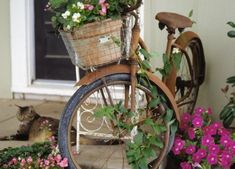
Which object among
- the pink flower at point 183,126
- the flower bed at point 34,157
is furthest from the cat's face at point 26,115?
the pink flower at point 183,126

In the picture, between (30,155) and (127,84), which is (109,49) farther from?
(30,155)

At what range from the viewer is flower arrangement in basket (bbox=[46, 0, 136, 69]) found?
2607 millimetres

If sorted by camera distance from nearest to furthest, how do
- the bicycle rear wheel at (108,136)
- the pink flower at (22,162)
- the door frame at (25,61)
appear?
1. the bicycle rear wheel at (108,136)
2. the pink flower at (22,162)
3. the door frame at (25,61)

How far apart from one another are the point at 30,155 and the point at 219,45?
2.01 meters

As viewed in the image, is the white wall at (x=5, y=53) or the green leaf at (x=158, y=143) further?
the white wall at (x=5, y=53)

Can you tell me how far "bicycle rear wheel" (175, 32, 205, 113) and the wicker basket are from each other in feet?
3.42

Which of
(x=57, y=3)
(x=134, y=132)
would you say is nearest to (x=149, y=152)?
(x=134, y=132)

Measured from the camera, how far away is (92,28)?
2611mm

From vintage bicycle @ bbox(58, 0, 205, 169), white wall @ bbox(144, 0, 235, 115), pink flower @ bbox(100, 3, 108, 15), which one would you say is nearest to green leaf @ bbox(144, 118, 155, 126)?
vintage bicycle @ bbox(58, 0, 205, 169)

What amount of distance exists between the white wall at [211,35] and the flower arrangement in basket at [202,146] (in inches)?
30.3

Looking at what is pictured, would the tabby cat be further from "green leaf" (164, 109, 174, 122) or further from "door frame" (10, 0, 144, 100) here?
"door frame" (10, 0, 144, 100)

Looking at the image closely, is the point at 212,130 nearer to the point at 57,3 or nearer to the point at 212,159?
the point at 212,159

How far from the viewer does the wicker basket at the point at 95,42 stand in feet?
8.58

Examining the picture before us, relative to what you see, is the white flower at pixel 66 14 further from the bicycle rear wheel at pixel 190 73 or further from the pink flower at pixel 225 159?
the pink flower at pixel 225 159
